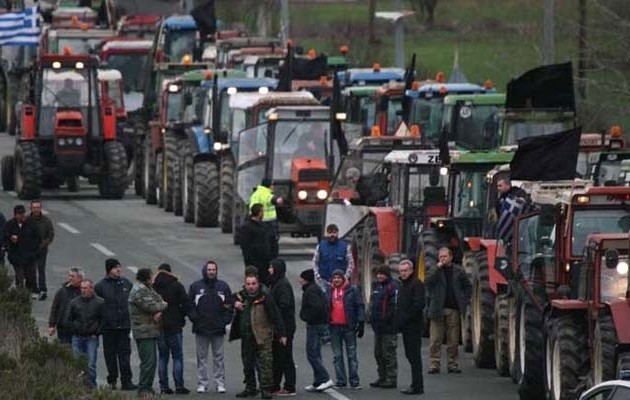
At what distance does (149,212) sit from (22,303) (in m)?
19.0

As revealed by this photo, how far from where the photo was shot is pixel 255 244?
1362 inches

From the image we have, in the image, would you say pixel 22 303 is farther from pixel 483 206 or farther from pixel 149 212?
pixel 149 212

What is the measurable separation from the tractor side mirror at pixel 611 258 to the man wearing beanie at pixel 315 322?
4967 mm

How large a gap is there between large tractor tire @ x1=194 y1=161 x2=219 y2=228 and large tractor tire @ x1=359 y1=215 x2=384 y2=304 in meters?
11.8

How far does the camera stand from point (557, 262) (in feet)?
83.8

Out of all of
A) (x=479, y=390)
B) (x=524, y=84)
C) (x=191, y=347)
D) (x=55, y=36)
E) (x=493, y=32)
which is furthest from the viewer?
(x=493, y=32)

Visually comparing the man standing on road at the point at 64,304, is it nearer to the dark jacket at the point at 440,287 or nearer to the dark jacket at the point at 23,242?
the dark jacket at the point at 440,287

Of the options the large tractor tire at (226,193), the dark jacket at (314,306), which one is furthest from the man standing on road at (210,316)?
the large tractor tire at (226,193)

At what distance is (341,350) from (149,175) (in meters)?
23.5

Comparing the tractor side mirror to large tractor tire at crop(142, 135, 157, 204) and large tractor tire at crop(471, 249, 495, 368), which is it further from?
large tractor tire at crop(142, 135, 157, 204)

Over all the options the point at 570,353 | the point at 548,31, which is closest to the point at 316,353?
the point at 570,353

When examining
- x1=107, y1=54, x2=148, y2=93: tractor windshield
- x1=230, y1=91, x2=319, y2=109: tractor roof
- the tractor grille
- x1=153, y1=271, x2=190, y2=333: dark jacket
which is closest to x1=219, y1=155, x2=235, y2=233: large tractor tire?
x1=230, y1=91, x2=319, y2=109: tractor roof

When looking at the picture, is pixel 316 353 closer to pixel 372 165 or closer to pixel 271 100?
pixel 372 165

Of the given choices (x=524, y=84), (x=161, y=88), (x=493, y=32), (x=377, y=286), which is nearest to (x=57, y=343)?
(x=377, y=286)
